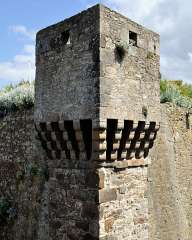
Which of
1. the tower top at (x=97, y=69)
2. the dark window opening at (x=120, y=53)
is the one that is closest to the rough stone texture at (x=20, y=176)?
the tower top at (x=97, y=69)

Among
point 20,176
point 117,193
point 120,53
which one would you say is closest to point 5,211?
point 20,176

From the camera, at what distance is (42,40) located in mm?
6766

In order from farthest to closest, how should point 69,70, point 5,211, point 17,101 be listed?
point 17,101, point 5,211, point 69,70

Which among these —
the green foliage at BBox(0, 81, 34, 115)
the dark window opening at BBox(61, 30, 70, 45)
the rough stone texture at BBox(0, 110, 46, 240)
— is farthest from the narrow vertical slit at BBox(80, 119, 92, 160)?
the green foliage at BBox(0, 81, 34, 115)

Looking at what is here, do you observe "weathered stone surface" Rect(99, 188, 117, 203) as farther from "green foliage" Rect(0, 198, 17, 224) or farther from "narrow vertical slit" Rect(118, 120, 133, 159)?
"green foliage" Rect(0, 198, 17, 224)

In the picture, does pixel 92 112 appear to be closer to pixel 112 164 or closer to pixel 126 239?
pixel 112 164

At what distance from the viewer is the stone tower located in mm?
5621

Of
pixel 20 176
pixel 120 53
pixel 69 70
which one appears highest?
pixel 120 53

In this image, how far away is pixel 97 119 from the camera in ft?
17.9

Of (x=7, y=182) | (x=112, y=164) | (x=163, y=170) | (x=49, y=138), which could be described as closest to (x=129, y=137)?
(x=112, y=164)

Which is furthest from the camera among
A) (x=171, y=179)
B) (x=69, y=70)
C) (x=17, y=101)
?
(x=17, y=101)

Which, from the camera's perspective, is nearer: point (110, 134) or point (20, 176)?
point (110, 134)

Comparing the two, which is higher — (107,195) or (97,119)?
(97,119)

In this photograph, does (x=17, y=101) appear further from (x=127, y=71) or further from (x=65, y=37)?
Answer: (x=127, y=71)
